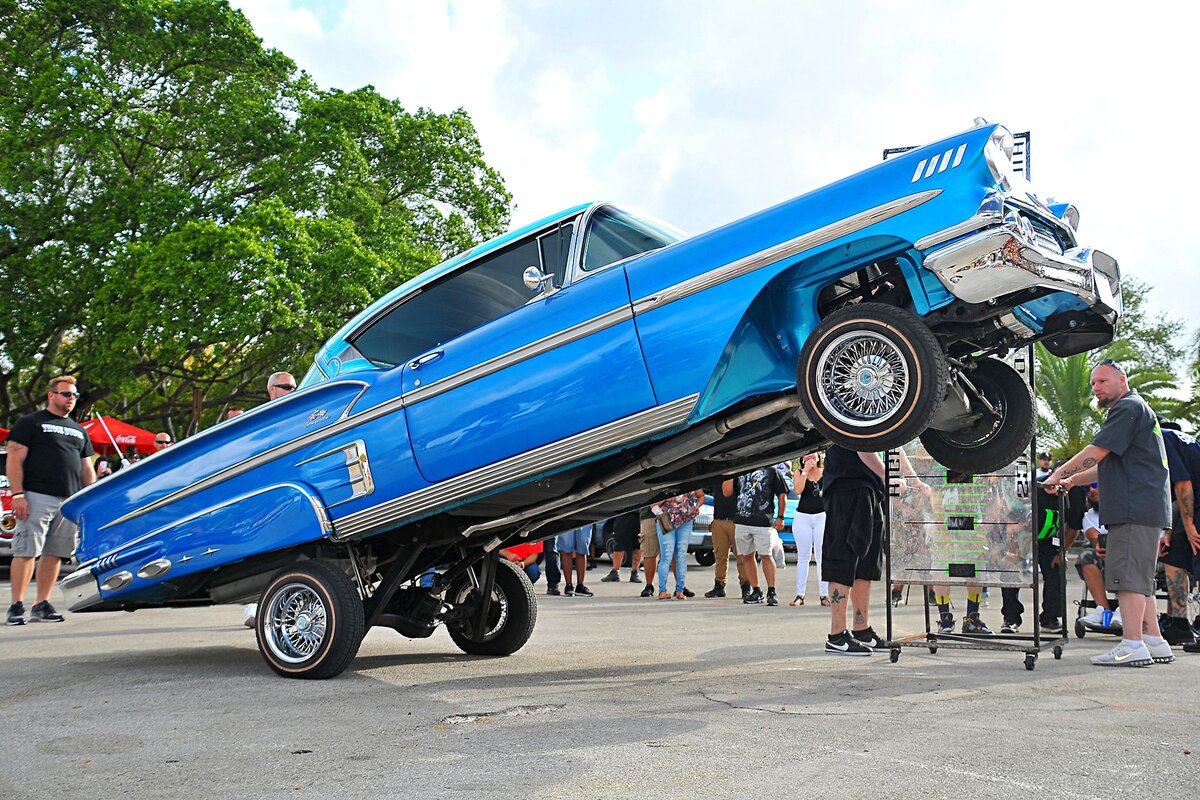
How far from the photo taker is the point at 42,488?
9.30m

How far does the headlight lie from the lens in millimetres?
4621

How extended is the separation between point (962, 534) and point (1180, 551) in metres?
2.29

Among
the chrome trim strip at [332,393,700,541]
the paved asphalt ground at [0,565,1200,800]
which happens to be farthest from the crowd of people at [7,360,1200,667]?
the chrome trim strip at [332,393,700,541]

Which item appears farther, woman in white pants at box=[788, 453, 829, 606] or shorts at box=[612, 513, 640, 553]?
shorts at box=[612, 513, 640, 553]

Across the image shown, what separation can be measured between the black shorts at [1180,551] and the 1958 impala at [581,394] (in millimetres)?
3599

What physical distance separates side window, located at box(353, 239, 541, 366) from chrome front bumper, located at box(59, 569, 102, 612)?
2.29 m

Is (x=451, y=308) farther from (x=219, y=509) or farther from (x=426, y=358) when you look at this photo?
(x=219, y=509)

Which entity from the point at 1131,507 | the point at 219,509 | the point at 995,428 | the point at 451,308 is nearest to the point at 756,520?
the point at 1131,507

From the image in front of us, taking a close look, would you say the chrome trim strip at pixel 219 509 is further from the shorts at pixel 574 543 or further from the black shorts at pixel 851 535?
the shorts at pixel 574 543

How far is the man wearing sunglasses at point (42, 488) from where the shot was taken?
9.13 metres

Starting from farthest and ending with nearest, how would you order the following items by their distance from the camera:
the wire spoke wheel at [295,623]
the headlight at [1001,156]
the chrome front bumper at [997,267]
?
the wire spoke wheel at [295,623] < the headlight at [1001,156] < the chrome front bumper at [997,267]

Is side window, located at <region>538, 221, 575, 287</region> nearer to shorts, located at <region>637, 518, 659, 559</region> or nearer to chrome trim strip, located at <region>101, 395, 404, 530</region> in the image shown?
chrome trim strip, located at <region>101, 395, 404, 530</region>

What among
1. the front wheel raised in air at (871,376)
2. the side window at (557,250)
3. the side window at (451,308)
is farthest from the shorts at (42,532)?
the front wheel raised in air at (871,376)

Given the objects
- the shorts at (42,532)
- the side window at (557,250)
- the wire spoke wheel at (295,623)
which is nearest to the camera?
the side window at (557,250)
